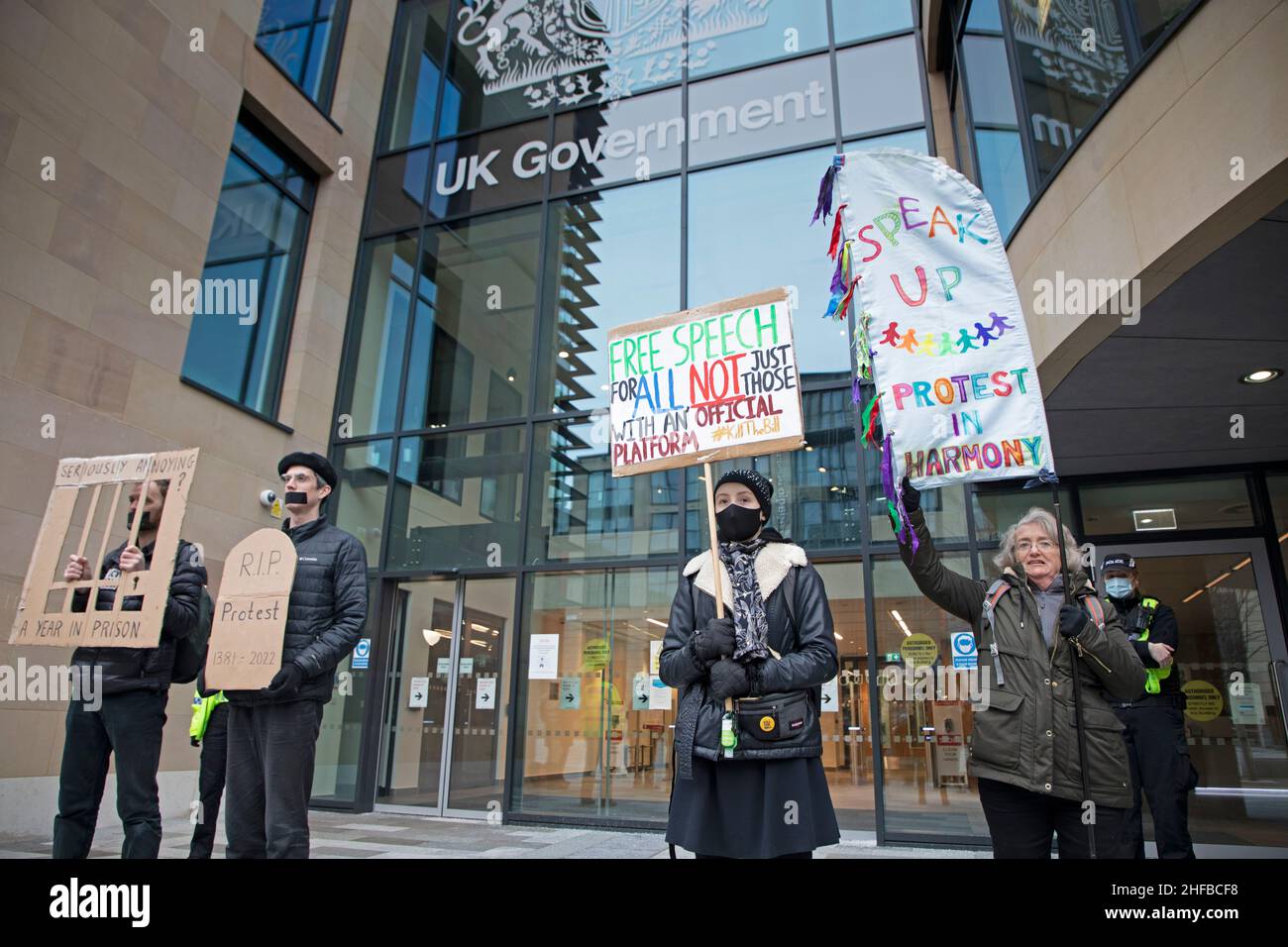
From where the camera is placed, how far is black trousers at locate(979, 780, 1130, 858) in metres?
2.77

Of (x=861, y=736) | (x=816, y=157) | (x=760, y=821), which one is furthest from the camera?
(x=816, y=157)

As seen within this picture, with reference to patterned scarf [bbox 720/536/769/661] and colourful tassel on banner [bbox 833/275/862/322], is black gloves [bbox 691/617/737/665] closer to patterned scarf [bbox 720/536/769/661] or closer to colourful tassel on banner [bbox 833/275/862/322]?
patterned scarf [bbox 720/536/769/661]

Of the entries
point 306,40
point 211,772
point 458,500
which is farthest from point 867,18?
point 211,772

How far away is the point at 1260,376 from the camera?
6023 mm

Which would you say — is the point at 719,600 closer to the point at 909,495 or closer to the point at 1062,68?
the point at 909,495

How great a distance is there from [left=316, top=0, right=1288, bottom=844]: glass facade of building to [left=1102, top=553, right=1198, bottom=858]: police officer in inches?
77.9

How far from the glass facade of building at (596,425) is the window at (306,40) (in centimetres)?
107

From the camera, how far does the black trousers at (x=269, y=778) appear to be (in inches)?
131

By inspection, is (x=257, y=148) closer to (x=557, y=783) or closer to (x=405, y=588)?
(x=405, y=588)

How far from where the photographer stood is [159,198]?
26.9ft

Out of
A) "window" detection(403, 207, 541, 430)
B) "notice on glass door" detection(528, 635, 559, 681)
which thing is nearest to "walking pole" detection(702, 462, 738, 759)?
"notice on glass door" detection(528, 635, 559, 681)

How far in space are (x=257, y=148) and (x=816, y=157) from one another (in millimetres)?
6865

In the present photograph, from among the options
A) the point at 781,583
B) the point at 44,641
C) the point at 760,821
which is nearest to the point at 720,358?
the point at 781,583

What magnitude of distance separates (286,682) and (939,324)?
10.6ft
